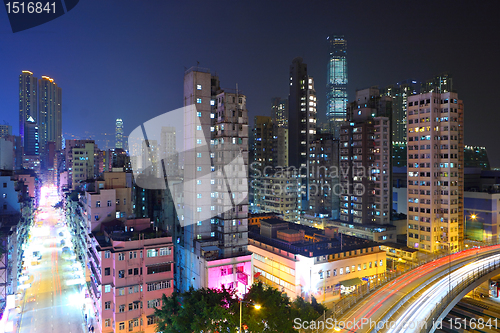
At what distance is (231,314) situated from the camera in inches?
859

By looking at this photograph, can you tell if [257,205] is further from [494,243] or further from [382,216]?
[494,243]

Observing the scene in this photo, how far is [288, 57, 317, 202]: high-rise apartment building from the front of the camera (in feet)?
313

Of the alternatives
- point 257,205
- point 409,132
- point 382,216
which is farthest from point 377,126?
point 257,205

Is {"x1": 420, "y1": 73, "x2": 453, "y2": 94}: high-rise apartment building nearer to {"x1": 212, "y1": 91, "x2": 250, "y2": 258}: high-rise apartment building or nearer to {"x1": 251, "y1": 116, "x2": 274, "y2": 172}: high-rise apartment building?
{"x1": 251, "y1": 116, "x2": 274, "y2": 172}: high-rise apartment building

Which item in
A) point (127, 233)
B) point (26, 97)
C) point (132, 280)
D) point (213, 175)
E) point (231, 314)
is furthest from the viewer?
point (26, 97)

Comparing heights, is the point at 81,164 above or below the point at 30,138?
below

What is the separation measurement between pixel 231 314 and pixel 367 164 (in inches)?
1927

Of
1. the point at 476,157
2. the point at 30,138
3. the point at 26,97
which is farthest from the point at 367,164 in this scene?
the point at 26,97

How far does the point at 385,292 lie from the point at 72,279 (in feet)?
136

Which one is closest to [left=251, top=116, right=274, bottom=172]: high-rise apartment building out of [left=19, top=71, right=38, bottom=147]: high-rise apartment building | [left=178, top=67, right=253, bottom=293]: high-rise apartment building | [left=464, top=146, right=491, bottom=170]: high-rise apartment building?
[left=178, top=67, right=253, bottom=293]: high-rise apartment building

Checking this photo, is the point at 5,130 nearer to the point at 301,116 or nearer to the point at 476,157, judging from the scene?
the point at 301,116

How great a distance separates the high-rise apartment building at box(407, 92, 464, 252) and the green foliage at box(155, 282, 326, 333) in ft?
119

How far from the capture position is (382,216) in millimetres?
60844

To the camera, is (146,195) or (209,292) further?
(146,195)
